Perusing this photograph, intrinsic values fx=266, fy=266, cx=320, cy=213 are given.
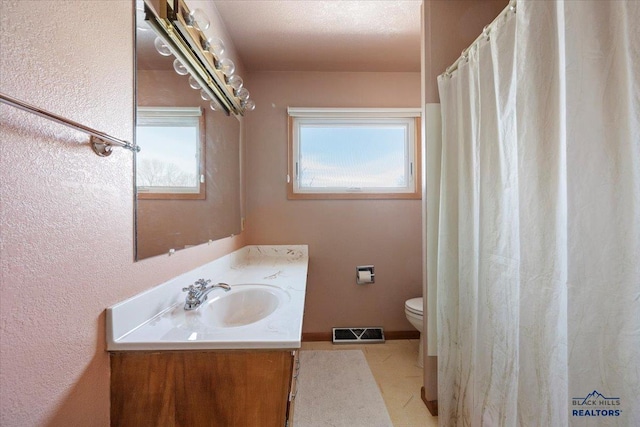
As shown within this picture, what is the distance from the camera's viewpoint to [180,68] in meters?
1.22

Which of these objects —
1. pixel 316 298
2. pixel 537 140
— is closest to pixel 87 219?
pixel 537 140

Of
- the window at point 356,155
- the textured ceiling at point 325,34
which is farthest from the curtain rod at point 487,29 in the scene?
the window at point 356,155

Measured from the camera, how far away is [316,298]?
240 cm

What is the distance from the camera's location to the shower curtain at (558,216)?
0.68 metres

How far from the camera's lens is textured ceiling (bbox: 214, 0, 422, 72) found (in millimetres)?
1685

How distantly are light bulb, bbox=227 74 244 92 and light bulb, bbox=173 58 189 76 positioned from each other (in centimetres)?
39

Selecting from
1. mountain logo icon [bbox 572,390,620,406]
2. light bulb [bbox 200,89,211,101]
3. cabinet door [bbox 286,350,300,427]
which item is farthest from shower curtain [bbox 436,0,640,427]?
light bulb [bbox 200,89,211,101]

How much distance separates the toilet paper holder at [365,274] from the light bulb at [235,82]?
1698 millimetres

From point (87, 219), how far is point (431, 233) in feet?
5.04

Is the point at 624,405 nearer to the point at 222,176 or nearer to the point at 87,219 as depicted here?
the point at 87,219

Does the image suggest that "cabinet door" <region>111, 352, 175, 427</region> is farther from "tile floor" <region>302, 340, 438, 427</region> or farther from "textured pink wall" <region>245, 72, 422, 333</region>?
"textured pink wall" <region>245, 72, 422, 333</region>

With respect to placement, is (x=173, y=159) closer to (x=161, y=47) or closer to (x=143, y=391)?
(x=161, y=47)

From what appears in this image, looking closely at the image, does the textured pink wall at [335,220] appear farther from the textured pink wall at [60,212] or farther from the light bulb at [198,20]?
the textured pink wall at [60,212]

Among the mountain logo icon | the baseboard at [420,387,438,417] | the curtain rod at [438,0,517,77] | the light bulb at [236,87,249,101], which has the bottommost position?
the baseboard at [420,387,438,417]
